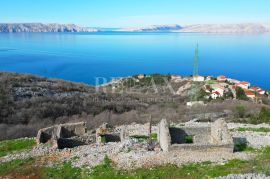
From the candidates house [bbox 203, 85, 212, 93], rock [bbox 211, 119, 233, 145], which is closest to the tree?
rock [bbox 211, 119, 233, 145]

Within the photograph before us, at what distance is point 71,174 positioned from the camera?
56.7 ft

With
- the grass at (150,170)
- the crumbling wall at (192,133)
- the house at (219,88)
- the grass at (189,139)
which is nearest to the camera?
the grass at (150,170)

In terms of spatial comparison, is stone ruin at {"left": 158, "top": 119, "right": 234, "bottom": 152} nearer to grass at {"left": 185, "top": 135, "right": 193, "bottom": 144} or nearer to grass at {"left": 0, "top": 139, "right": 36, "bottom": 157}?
grass at {"left": 185, "top": 135, "right": 193, "bottom": 144}

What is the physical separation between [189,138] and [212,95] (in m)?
47.3

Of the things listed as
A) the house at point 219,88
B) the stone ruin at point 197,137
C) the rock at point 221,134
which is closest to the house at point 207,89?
the house at point 219,88

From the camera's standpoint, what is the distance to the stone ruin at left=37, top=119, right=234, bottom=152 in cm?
1872

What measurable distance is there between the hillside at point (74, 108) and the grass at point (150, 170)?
1399 cm

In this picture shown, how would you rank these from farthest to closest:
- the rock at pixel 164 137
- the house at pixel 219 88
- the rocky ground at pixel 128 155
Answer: the house at pixel 219 88 < the rock at pixel 164 137 < the rocky ground at pixel 128 155

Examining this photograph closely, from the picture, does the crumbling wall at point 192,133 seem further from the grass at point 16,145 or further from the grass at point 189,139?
the grass at point 16,145

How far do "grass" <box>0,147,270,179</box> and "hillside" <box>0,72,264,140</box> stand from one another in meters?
14.0

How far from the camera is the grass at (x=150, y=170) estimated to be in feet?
53.7

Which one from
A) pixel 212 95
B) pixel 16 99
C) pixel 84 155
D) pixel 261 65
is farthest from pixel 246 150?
pixel 261 65

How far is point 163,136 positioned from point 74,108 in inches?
1005

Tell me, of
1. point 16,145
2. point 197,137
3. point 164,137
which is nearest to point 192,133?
point 197,137
